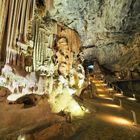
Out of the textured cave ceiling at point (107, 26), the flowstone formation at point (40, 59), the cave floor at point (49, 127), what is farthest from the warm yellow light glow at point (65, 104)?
the textured cave ceiling at point (107, 26)

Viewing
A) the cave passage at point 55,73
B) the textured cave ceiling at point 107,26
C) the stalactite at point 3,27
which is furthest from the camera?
the textured cave ceiling at point 107,26

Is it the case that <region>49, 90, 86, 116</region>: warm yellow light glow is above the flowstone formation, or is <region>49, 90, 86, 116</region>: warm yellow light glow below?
below

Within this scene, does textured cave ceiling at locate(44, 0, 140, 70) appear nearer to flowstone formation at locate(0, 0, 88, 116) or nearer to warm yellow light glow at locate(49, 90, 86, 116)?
flowstone formation at locate(0, 0, 88, 116)

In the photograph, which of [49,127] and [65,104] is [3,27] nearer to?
[49,127]

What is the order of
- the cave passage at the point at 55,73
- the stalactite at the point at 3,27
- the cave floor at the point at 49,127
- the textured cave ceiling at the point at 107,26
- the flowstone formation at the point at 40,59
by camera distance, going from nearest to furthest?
the cave floor at the point at 49,127 → the cave passage at the point at 55,73 → the stalactite at the point at 3,27 → the flowstone formation at the point at 40,59 → the textured cave ceiling at the point at 107,26

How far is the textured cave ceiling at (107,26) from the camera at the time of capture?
10820 mm

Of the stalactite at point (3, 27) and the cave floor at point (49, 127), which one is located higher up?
the stalactite at point (3, 27)

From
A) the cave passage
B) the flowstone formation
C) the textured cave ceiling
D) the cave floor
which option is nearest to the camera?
the cave floor

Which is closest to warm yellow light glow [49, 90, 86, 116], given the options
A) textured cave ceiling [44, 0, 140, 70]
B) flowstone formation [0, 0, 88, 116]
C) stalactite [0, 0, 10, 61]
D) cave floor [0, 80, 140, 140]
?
flowstone formation [0, 0, 88, 116]

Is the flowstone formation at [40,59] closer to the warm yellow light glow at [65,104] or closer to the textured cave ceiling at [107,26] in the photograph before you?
the warm yellow light glow at [65,104]

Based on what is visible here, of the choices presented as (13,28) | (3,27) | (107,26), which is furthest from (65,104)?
(107,26)

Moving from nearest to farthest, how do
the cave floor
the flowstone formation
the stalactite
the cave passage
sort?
the cave floor
the cave passage
the stalactite
the flowstone formation

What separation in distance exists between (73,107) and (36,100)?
3.21m

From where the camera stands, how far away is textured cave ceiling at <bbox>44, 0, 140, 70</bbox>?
10820 mm
